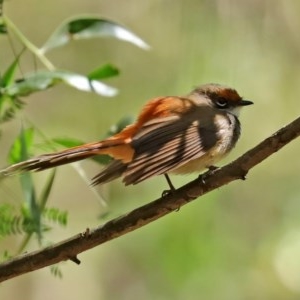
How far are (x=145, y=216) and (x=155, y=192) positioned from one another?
1.80 metres

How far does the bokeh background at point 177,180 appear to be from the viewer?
11.4 ft

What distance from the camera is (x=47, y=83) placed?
80.6 inches

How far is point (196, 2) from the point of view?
2.56 meters

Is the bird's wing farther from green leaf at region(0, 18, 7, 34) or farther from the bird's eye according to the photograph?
green leaf at region(0, 18, 7, 34)

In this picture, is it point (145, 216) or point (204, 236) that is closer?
point (145, 216)

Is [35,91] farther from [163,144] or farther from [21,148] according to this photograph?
[163,144]

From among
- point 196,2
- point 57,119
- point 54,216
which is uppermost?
point 57,119

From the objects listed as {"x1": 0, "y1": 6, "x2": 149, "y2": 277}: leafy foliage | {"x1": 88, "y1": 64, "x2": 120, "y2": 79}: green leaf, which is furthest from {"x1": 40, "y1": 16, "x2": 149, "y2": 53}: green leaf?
{"x1": 88, "y1": 64, "x2": 120, "y2": 79}: green leaf

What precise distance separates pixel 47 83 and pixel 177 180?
1.36 metres

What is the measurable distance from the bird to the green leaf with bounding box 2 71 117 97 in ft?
0.44

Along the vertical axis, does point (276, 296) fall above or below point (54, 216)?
below

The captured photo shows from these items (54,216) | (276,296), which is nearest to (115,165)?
(54,216)

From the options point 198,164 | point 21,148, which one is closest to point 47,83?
point 21,148

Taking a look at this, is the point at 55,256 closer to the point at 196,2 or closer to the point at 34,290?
the point at 196,2
